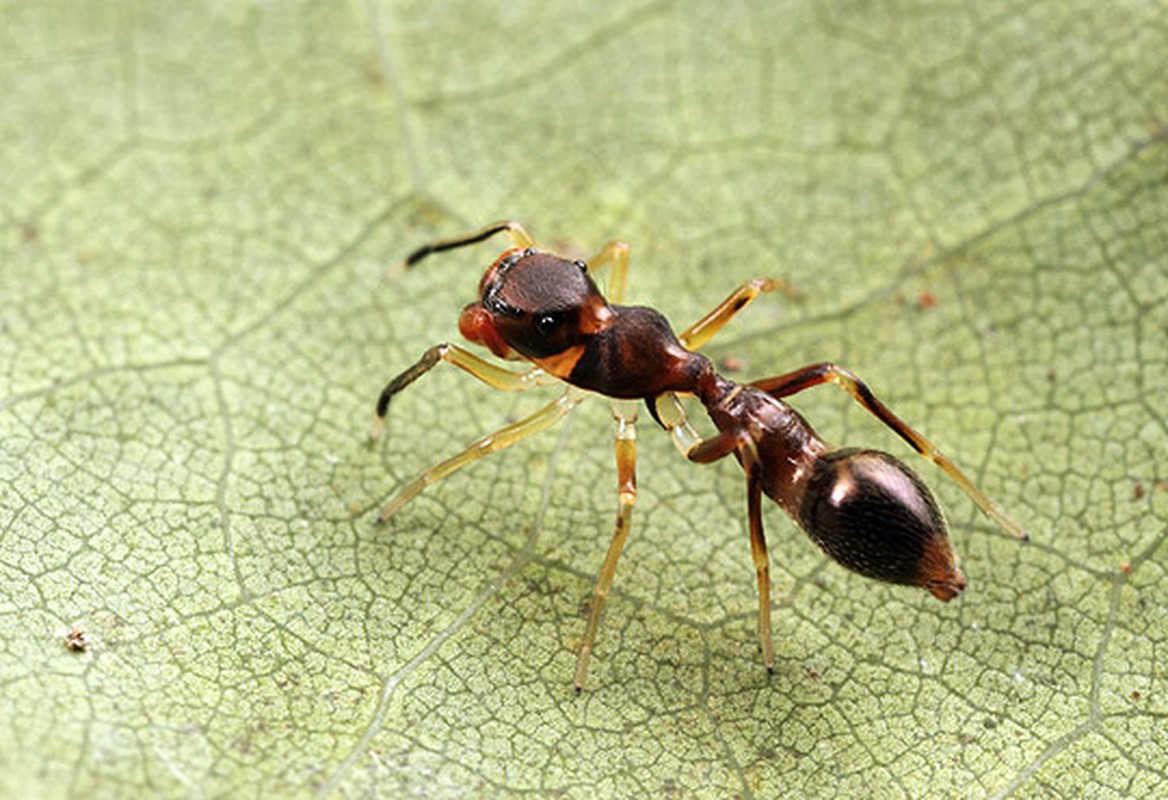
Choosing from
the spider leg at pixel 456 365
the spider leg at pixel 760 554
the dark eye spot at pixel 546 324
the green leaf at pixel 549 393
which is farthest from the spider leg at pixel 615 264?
the spider leg at pixel 760 554

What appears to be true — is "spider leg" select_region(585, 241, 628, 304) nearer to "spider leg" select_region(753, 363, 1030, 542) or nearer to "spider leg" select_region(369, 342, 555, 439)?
"spider leg" select_region(369, 342, 555, 439)

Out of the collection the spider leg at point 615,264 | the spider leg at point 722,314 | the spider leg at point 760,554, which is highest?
the spider leg at point 615,264

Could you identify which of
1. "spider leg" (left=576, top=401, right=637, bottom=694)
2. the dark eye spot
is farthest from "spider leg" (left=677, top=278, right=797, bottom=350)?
the dark eye spot

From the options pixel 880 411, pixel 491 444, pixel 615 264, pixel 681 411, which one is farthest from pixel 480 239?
pixel 880 411

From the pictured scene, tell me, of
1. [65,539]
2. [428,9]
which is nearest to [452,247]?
[428,9]

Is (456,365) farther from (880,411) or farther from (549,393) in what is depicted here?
(880,411)

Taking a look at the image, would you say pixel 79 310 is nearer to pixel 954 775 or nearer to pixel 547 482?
pixel 547 482

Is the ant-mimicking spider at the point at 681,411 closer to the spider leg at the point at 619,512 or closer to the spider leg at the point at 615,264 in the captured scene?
the spider leg at the point at 619,512
